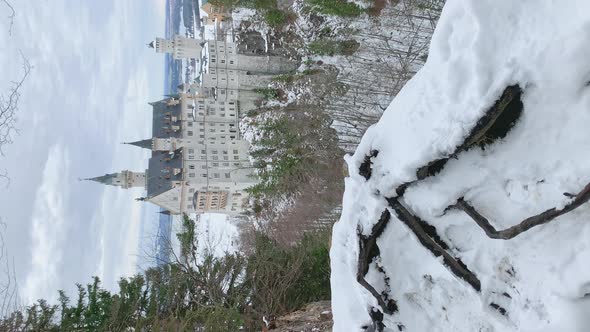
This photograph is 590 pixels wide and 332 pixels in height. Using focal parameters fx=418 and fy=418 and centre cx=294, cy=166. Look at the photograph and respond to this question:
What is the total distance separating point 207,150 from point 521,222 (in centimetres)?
2652

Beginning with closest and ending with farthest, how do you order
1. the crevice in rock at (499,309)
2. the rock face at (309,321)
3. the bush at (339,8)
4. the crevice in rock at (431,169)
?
1. the crevice in rock at (499,309)
2. the crevice in rock at (431,169)
3. the rock face at (309,321)
4. the bush at (339,8)

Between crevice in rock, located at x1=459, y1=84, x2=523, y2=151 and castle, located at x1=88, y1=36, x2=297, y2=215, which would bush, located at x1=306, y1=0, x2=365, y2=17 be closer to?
castle, located at x1=88, y1=36, x2=297, y2=215

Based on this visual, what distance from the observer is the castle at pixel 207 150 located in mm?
25891

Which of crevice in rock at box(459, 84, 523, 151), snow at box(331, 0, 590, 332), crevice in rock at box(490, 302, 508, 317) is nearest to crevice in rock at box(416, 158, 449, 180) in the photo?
snow at box(331, 0, 590, 332)

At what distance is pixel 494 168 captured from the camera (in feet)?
8.29

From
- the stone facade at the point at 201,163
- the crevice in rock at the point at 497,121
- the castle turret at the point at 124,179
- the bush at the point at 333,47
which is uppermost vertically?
the bush at the point at 333,47

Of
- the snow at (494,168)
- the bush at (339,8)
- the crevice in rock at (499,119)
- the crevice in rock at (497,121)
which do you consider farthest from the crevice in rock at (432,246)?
the bush at (339,8)

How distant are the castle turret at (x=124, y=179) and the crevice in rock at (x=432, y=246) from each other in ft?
95.0

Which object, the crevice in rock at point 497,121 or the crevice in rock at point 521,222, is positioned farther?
the crevice in rock at point 497,121

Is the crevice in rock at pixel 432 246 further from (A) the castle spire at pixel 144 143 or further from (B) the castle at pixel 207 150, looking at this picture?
(A) the castle spire at pixel 144 143

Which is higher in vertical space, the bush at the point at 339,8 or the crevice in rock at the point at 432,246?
the bush at the point at 339,8

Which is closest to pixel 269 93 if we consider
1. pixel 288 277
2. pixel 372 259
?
pixel 288 277

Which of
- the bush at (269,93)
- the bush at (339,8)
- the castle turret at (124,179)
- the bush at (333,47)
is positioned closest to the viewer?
the bush at (339,8)

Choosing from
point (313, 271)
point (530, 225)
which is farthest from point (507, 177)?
point (313, 271)
